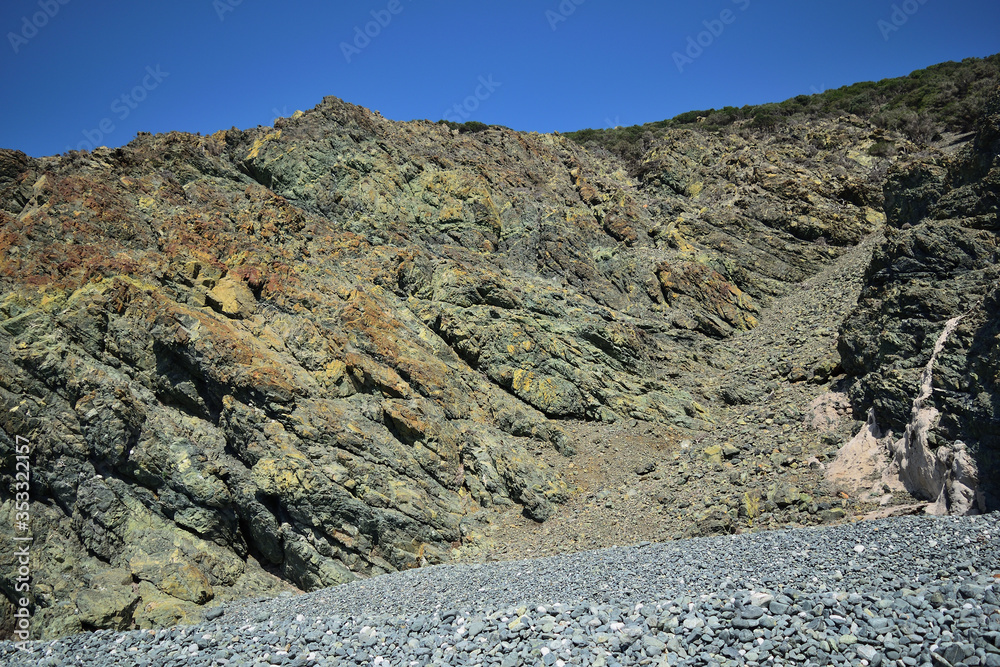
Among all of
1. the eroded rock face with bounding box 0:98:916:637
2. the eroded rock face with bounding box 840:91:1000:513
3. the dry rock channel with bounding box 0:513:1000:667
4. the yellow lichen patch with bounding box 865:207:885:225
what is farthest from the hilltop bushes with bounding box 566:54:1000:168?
the dry rock channel with bounding box 0:513:1000:667

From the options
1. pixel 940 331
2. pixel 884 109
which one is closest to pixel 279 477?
pixel 940 331

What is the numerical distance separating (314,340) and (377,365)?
2391mm

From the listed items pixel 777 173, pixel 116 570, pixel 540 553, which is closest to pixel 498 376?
pixel 540 553

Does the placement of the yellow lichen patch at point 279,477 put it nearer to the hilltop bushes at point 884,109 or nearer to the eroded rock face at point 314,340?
the eroded rock face at point 314,340

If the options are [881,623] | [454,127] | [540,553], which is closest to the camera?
[881,623]

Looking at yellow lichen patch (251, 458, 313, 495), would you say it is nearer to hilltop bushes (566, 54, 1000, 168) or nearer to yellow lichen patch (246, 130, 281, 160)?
yellow lichen patch (246, 130, 281, 160)

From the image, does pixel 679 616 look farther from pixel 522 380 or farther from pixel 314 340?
pixel 522 380

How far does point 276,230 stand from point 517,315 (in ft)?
37.5

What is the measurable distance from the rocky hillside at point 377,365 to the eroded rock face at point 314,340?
10 cm

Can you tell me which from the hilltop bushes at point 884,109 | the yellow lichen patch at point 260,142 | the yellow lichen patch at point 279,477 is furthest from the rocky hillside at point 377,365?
the hilltop bushes at point 884,109

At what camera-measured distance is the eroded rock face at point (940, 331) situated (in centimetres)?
1202

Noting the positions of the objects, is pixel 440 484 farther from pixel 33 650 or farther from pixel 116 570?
pixel 33 650

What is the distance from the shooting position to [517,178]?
36.8 metres

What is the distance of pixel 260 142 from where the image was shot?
3147cm
